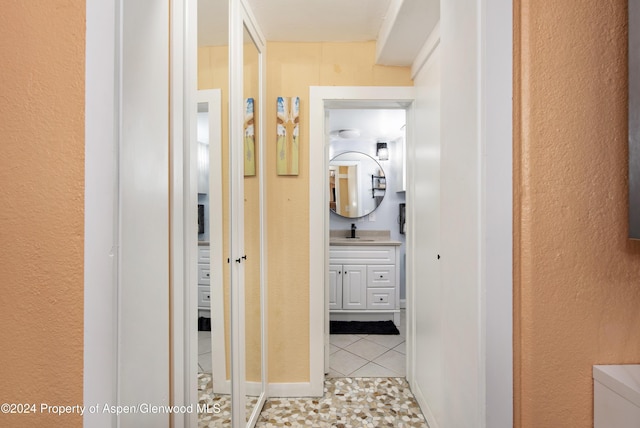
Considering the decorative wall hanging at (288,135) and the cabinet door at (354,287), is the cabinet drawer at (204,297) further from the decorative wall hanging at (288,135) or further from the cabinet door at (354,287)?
the cabinet door at (354,287)

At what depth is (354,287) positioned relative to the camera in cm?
351

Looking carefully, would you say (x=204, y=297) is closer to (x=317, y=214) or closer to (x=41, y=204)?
(x=41, y=204)

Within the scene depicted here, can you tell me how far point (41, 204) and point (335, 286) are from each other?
10.3ft

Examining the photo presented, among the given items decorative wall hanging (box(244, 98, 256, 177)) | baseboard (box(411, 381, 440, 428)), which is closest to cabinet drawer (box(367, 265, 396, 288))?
baseboard (box(411, 381, 440, 428))

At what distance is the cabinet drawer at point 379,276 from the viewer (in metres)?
3.51

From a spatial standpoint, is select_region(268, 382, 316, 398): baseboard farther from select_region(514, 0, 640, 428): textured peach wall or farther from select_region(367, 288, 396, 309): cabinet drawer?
select_region(514, 0, 640, 428): textured peach wall

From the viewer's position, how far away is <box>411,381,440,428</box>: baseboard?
178 centimetres

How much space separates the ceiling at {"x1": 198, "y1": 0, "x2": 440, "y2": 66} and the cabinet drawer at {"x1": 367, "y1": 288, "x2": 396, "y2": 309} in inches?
94.6

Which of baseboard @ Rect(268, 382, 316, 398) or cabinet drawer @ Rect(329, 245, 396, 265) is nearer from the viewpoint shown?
baseboard @ Rect(268, 382, 316, 398)

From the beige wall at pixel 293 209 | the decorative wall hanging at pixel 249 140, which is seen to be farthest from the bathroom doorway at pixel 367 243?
the decorative wall hanging at pixel 249 140

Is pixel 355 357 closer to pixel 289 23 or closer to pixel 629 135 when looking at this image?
pixel 629 135

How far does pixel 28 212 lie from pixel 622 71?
135cm

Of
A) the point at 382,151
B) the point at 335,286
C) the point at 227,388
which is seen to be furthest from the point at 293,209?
the point at 382,151

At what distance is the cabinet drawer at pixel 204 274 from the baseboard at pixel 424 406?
1.56 m
